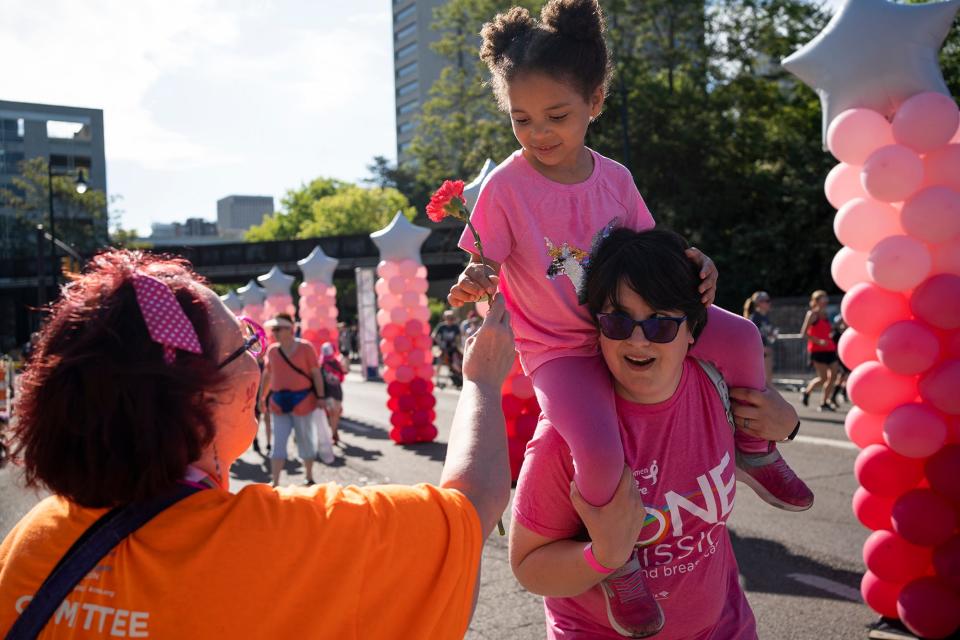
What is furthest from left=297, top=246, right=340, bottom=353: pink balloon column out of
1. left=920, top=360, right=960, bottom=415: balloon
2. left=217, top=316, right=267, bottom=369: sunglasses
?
left=217, top=316, right=267, bottom=369: sunglasses

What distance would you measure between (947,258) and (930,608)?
69.3 inches

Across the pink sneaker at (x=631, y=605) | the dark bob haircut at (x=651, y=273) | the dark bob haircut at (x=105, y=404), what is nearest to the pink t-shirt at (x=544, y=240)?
the dark bob haircut at (x=651, y=273)

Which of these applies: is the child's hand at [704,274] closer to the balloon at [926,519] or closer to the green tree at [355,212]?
the balloon at [926,519]

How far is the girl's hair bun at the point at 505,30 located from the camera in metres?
2.65

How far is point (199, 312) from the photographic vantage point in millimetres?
1584

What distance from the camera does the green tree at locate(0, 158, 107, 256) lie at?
165 feet

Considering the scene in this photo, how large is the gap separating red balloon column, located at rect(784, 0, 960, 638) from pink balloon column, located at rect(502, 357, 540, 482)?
4.11m

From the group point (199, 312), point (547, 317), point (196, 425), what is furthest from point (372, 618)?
point (547, 317)

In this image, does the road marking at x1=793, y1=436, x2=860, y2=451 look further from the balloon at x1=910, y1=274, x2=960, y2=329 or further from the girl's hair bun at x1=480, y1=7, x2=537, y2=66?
the girl's hair bun at x1=480, y1=7, x2=537, y2=66

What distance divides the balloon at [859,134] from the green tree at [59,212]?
49082 mm

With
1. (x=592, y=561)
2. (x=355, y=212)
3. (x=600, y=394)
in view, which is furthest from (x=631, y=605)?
(x=355, y=212)

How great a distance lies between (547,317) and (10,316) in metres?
59.2

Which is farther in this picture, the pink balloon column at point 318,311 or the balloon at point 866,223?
the pink balloon column at point 318,311

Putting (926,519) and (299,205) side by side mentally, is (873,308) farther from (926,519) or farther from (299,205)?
(299,205)
